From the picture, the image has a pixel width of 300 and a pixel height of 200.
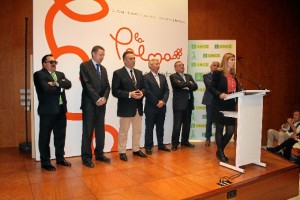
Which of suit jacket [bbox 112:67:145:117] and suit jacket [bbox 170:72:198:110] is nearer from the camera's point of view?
suit jacket [bbox 112:67:145:117]

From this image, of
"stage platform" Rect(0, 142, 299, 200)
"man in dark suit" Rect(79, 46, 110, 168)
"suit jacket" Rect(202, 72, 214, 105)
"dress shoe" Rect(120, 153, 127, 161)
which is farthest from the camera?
"suit jacket" Rect(202, 72, 214, 105)

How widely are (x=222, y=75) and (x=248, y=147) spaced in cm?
102

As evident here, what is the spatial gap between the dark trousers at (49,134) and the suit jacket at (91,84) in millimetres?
374

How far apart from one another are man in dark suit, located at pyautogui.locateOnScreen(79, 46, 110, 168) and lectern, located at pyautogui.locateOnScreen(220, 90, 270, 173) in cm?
167

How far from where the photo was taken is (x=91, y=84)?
360cm

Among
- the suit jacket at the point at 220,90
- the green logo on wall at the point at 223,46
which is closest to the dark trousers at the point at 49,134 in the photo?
the suit jacket at the point at 220,90

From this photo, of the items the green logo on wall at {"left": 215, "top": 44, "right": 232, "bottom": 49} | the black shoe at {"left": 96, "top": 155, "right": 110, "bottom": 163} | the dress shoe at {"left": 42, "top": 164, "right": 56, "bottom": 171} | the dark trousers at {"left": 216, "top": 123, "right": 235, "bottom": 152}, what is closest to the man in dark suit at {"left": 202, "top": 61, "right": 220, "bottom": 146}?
the green logo on wall at {"left": 215, "top": 44, "right": 232, "bottom": 49}

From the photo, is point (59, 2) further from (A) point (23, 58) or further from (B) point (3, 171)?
(B) point (3, 171)

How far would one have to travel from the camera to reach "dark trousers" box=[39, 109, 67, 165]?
3.43 metres

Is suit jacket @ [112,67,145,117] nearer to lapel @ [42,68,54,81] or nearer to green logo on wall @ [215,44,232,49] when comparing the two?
lapel @ [42,68,54,81]

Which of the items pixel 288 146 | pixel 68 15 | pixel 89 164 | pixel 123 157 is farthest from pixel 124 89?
pixel 288 146

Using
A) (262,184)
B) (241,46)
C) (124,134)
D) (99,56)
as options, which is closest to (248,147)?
(262,184)

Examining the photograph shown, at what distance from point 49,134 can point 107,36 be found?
70.4 inches

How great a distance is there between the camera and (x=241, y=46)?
6.45 meters
